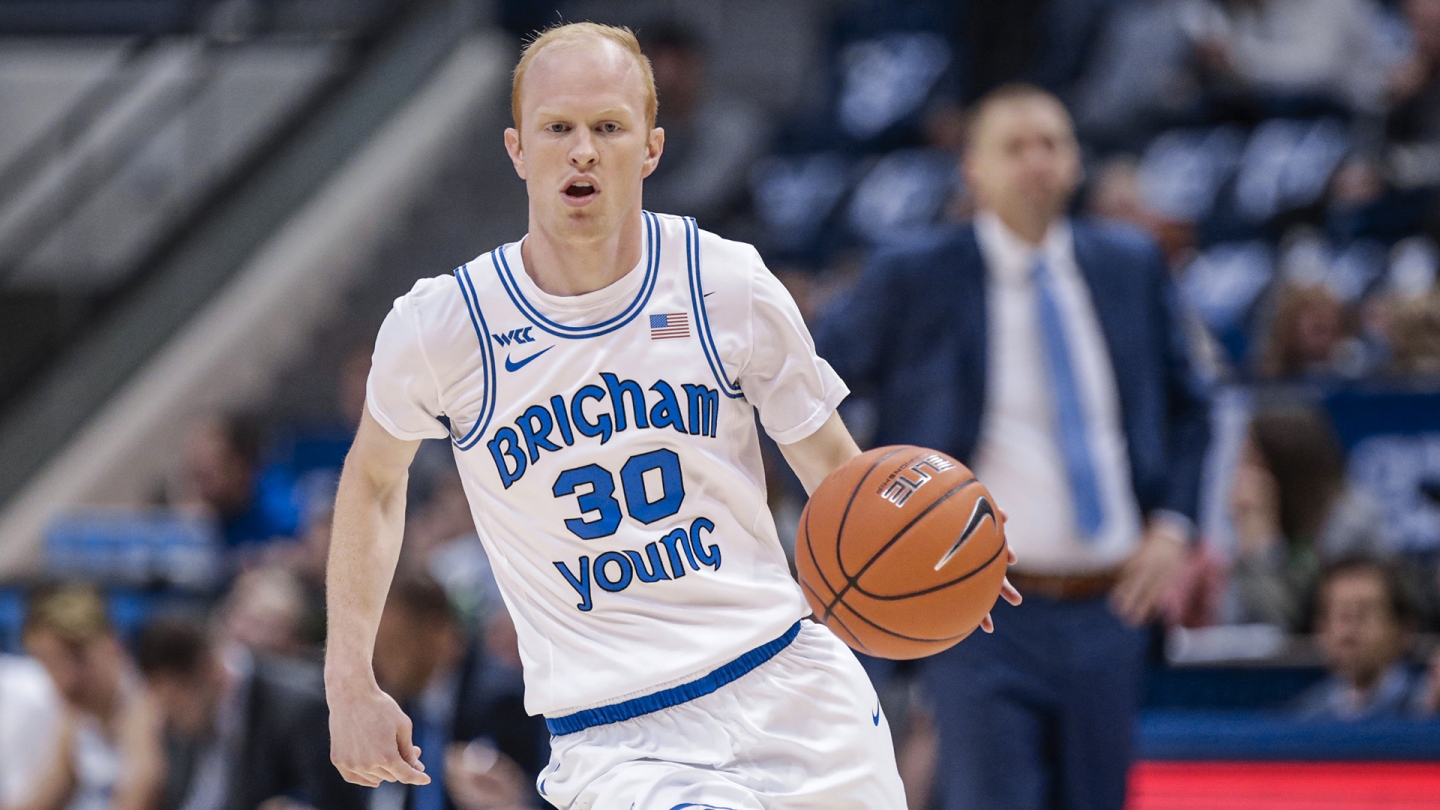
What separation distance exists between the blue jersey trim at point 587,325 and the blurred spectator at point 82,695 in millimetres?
4608

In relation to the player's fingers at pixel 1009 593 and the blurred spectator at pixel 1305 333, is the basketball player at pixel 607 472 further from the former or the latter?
the blurred spectator at pixel 1305 333

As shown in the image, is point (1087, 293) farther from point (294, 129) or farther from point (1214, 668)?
point (294, 129)

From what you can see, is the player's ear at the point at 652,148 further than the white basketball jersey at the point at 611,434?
Yes

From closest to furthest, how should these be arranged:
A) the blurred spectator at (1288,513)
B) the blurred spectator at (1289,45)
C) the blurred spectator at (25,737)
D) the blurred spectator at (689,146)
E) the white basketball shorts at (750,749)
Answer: the white basketball shorts at (750,749), the blurred spectator at (1288,513), the blurred spectator at (25,737), the blurred spectator at (1289,45), the blurred spectator at (689,146)

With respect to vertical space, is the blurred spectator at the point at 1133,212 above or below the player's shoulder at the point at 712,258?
below

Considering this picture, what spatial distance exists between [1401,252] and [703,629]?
727 centimetres

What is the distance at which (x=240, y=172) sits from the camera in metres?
12.8

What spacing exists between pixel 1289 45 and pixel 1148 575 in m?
7.31

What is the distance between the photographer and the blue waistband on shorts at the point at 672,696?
132 inches

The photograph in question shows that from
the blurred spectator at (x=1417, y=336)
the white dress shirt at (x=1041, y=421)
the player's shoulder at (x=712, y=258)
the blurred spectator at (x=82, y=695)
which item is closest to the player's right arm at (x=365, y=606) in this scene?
the player's shoulder at (x=712, y=258)

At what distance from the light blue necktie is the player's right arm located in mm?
2170

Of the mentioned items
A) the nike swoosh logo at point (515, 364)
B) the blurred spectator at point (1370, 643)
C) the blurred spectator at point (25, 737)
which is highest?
the nike swoosh logo at point (515, 364)

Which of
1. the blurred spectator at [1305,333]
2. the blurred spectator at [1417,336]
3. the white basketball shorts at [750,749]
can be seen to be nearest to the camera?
the white basketball shorts at [750,749]

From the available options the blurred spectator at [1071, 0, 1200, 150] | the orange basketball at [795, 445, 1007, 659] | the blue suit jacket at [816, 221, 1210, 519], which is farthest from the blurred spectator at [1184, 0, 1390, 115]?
the orange basketball at [795, 445, 1007, 659]
